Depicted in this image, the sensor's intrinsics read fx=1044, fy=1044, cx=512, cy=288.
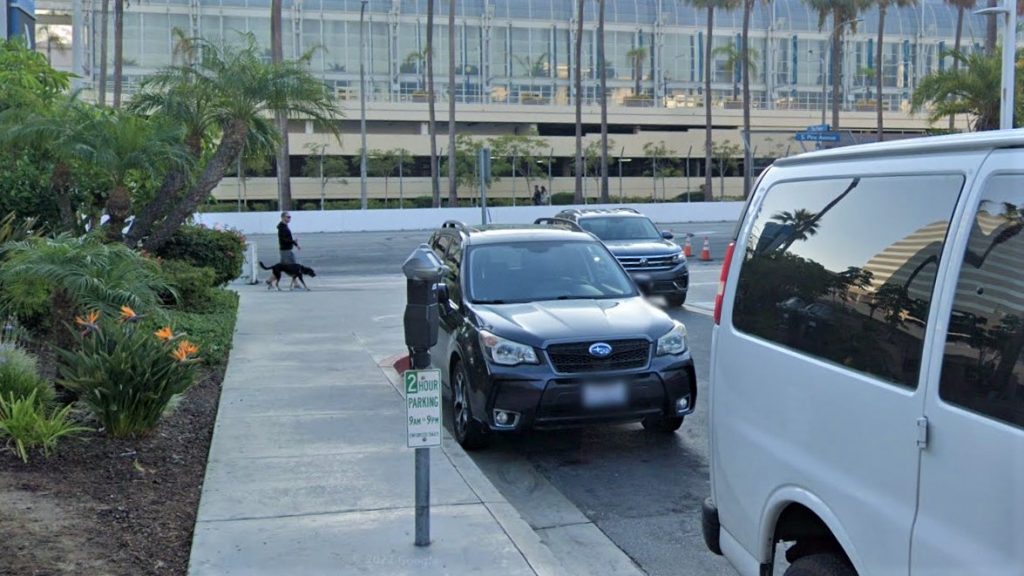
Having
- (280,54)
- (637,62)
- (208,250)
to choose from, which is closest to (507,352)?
(208,250)

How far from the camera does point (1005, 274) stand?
2928 mm

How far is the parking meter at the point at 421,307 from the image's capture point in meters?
5.61

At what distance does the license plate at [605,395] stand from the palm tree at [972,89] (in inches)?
886

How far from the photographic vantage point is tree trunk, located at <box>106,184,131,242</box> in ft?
42.0

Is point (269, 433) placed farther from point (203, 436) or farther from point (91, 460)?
point (91, 460)

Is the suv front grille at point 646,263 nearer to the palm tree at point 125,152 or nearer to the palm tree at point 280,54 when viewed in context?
the palm tree at point 125,152

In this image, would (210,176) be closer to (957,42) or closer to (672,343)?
(672,343)

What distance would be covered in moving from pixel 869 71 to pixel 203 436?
81549 mm

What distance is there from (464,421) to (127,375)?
2.59 m

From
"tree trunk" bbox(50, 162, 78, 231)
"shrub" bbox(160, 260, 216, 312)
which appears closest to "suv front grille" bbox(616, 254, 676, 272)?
"shrub" bbox(160, 260, 216, 312)

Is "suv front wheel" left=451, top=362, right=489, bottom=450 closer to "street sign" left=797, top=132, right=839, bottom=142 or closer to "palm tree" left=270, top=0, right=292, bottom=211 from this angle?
"street sign" left=797, top=132, right=839, bottom=142

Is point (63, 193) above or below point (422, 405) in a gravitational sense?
above

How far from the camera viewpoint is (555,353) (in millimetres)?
7871

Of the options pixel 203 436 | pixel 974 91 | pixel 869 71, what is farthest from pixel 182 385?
pixel 869 71
